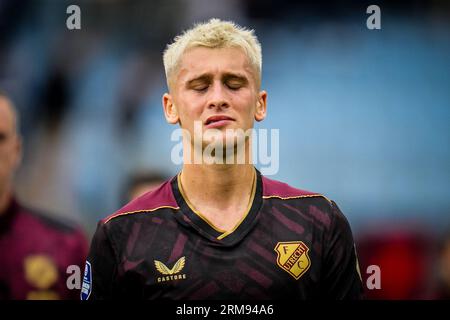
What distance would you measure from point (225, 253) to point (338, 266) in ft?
1.66

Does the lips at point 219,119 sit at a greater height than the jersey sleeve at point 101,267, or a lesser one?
greater

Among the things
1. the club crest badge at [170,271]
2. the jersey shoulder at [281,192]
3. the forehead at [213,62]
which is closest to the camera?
the club crest badge at [170,271]

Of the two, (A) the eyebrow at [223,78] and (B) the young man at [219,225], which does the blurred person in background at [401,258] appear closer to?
(B) the young man at [219,225]

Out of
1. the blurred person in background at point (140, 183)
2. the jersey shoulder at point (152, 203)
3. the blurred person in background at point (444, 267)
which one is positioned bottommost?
the blurred person in background at point (444, 267)

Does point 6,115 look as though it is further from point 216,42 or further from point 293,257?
point 293,257

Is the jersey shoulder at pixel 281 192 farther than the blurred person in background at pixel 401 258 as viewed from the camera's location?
No

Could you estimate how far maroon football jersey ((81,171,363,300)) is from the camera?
2.66 m

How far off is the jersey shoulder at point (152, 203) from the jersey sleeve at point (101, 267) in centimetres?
9

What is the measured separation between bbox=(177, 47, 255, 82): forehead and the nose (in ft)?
0.21

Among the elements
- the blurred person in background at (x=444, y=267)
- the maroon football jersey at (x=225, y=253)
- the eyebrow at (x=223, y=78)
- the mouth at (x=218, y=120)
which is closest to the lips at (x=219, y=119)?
the mouth at (x=218, y=120)

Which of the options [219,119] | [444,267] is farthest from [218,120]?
[444,267]

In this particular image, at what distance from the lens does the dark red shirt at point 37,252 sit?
13.7 feet

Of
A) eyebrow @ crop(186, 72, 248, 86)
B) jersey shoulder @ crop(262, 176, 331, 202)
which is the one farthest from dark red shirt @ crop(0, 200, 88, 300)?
eyebrow @ crop(186, 72, 248, 86)

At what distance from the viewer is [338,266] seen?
2.78m
